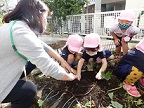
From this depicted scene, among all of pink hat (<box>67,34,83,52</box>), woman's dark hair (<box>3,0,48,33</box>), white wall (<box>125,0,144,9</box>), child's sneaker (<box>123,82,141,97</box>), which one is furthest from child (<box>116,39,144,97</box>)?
white wall (<box>125,0,144,9</box>)

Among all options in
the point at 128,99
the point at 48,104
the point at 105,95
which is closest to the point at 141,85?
the point at 128,99

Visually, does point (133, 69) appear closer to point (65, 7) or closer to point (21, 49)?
point (21, 49)

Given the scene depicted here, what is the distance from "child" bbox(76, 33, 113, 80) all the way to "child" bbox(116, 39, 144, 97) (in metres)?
0.23

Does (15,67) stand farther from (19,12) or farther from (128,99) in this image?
(128,99)

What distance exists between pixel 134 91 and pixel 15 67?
45.0 inches

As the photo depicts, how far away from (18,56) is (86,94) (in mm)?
792

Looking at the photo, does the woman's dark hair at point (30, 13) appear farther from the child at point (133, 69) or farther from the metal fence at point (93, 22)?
the metal fence at point (93, 22)

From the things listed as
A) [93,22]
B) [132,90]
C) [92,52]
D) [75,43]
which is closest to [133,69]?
[132,90]

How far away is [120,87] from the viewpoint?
165 centimetres

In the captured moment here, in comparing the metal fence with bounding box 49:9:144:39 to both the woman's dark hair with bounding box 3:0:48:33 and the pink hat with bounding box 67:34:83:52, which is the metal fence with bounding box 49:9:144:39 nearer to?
the pink hat with bounding box 67:34:83:52

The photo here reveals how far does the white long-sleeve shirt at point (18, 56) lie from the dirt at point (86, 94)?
1.44ft

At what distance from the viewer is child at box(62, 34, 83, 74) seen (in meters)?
1.85

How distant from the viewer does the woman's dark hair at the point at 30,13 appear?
3.70 ft

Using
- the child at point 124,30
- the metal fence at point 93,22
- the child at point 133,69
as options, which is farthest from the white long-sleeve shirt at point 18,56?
the metal fence at point 93,22
